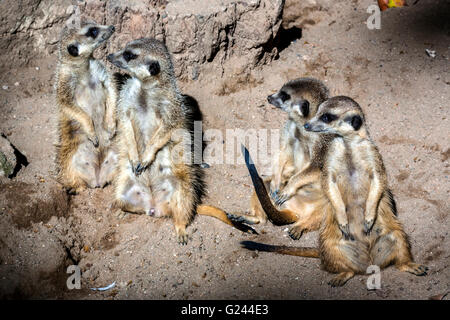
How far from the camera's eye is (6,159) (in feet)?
10.3

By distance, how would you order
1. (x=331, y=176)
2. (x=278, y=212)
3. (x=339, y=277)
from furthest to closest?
(x=278, y=212) < (x=331, y=176) < (x=339, y=277)

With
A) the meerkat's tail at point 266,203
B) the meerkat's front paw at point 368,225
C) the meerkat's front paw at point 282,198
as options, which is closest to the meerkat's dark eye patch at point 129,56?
the meerkat's tail at point 266,203

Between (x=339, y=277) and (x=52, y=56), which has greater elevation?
(x=52, y=56)

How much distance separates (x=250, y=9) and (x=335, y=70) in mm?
726

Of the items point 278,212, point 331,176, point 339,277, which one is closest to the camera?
point 339,277

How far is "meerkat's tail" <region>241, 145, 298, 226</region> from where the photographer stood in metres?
2.94

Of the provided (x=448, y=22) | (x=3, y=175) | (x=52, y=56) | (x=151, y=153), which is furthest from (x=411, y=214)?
(x=52, y=56)

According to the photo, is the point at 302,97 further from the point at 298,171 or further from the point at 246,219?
the point at 246,219

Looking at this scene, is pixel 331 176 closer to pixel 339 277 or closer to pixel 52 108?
pixel 339 277

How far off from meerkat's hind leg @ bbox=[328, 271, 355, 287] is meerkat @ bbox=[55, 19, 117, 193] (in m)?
1.59

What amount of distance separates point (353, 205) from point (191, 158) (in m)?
0.99

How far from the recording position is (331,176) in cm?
282

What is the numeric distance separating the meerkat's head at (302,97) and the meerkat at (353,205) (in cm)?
25

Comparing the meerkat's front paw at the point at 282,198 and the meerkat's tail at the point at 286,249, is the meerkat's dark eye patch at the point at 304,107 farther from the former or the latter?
the meerkat's tail at the point at 286,249
